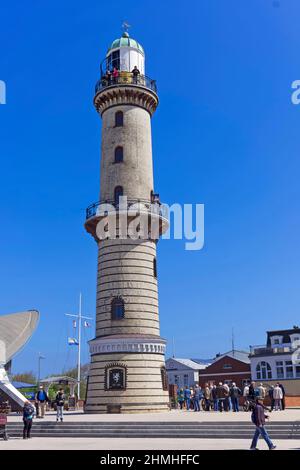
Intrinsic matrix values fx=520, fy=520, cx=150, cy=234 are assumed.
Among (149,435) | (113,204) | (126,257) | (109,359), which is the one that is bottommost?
(149,435)

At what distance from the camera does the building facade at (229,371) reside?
196ft

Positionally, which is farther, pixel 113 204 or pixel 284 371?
pixel 284 371

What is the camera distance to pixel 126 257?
30.7 m

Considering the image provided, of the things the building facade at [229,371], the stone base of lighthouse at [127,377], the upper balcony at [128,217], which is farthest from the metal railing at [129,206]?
the building facade at [229,371]

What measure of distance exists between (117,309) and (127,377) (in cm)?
387

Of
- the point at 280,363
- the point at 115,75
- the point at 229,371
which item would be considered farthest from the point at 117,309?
the point at 229,371

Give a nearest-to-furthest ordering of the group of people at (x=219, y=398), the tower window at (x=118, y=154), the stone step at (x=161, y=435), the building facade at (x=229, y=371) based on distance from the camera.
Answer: the stone step at (x=161, y=435) → the group of people at (x=219, y=398) → the tower window at (x=118, y=154) → the building facade at (x=229, y=371)

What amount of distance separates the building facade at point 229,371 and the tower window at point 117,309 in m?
32.3

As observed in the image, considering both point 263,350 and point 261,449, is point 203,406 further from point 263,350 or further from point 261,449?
point 263,350

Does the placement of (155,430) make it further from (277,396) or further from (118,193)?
(118,193)

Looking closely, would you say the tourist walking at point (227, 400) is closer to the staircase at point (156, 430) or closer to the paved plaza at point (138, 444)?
the staircase at point (156, 430)

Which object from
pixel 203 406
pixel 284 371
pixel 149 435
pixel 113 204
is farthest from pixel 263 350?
pixel 149 435

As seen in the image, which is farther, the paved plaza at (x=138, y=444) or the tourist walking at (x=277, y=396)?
the tourist walking at (x=277, y=396)
